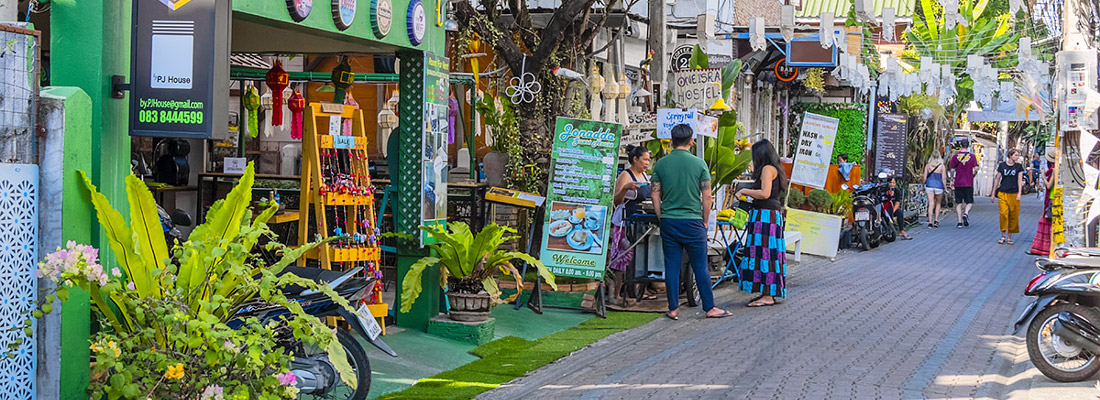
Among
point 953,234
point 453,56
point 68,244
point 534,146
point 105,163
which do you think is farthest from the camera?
point 953,234

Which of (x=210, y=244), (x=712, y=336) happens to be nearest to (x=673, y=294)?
(x=712, y=336)

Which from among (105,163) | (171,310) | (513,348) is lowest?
(513,348)

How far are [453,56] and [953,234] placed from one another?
13493 millimetres

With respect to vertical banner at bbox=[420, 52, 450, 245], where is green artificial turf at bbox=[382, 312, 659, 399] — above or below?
below

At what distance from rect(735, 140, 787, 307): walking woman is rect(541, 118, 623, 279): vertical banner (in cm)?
154

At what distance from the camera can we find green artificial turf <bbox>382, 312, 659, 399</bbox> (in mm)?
7648

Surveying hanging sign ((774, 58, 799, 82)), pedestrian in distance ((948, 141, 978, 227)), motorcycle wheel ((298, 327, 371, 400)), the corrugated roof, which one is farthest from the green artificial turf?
the corrugated roof

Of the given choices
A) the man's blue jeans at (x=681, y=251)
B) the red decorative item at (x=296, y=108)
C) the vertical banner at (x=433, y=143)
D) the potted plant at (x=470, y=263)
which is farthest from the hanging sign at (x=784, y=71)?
the potted plant at (x=470, y=263)

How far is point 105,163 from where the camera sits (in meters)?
5.69

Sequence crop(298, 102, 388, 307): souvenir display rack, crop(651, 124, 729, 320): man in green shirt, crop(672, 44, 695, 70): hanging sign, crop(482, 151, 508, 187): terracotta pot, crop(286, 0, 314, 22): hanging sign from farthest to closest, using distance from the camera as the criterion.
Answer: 1. crop(672, 44, 695, 70): hanging sign
2. crop(482, 151, 508, 187): terracotta pot
3. crop(651, 124, 729, 320): man in green shirt
4. crop(298, 102, 388, 307): souvenir display rack
5. crop(286, 0, 314, 22): hanging sign

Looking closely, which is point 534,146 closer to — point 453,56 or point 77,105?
point 453,56

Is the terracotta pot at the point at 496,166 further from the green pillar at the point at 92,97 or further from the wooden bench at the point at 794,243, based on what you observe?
the green pillar at the point at 92,97

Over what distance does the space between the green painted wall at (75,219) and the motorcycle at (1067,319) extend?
6.25 meters

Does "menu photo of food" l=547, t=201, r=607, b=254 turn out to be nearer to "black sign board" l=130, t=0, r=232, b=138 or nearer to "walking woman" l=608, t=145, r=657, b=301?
"walking woman" l=608, t=145, r=657, b=301
